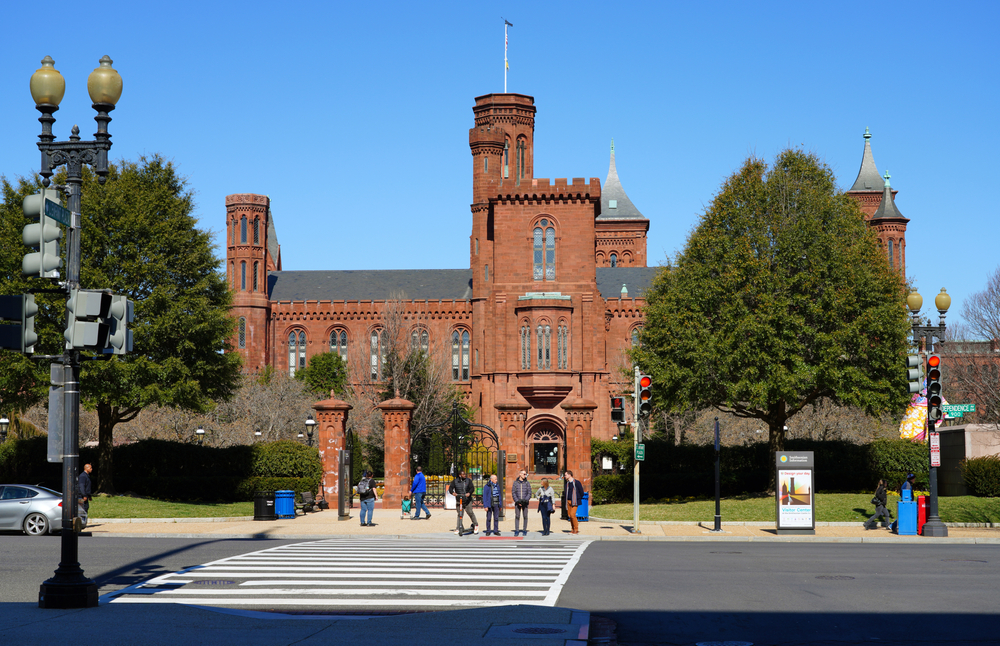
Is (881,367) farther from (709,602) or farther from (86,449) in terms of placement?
(86,449)

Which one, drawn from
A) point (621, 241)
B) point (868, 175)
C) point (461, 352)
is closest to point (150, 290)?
point (461, 352)

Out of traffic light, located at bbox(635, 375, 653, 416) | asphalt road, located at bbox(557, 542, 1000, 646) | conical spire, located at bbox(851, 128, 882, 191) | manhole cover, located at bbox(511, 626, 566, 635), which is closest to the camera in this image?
manhole cover, located at bbox(511, 626, 566, 635)

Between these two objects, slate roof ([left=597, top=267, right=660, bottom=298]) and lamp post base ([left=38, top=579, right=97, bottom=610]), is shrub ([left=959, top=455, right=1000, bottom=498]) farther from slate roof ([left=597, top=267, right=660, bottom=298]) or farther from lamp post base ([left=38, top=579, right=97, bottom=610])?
slate roof ([left=597, top=267, right=660, bottom=298])

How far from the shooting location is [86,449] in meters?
35.3

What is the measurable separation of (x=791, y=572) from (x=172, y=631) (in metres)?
10.4

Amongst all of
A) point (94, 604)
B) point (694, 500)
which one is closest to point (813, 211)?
point (694, 500)

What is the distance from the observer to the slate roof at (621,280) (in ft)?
255

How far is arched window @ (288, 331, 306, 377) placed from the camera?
3024 inches

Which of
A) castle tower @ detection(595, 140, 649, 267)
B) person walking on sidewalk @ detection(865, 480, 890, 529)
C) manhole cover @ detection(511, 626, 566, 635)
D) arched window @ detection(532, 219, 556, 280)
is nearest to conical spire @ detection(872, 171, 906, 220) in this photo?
castle tower @ detection(595, 140, 649, 267)

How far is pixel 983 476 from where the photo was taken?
31.6m

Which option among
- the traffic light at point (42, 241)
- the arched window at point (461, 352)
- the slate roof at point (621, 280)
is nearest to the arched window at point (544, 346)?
the arched window at point (461, 352)

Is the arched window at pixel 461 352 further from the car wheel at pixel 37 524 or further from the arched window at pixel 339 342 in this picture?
the car wheel at pixel 37 524

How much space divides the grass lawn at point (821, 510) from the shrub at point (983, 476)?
2652 millimetres

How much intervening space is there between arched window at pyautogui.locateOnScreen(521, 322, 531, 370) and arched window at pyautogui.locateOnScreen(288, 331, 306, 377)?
2321 cm
